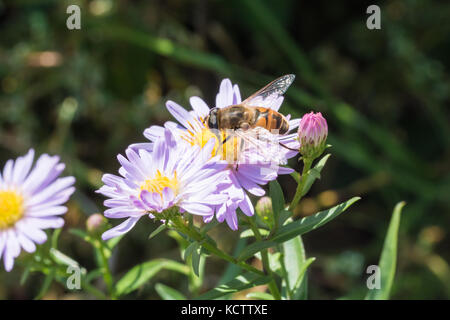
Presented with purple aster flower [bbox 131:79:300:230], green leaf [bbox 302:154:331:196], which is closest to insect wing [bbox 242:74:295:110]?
purple aster flower [bbox 131:79:300:230]

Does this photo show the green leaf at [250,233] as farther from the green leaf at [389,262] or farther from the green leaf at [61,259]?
the green leaf at [61,259]

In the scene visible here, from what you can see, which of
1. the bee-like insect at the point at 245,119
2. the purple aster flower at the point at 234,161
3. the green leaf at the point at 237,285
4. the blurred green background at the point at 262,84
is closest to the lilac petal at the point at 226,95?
the purple aster flower at the point at 234,161

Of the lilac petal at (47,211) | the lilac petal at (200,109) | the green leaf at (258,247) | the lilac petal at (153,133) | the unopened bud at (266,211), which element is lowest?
the green leaf at (258,247)

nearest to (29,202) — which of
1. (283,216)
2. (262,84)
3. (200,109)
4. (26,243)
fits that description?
(26,243)

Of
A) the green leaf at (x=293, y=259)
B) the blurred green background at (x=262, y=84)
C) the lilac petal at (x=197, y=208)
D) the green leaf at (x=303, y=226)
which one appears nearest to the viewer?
the lilac petal at (x=197, y=208)

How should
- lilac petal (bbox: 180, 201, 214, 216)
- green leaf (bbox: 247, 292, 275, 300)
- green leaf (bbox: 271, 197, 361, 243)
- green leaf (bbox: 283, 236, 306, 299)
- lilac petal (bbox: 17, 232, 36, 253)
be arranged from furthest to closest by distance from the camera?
green leaf (bbox: 283, 236, 306, 299) → green leaf (bbox: 247, 292, 275, 300) → lilac petal (bbox: 17, 232, 36, 253) → green leaf (bbox: 271, 197, 361, 243) → lilac petal (bbox: 180, 201, 214, 216)

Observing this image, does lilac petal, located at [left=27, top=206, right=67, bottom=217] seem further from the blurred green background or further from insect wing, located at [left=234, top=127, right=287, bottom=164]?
the blurred green background
